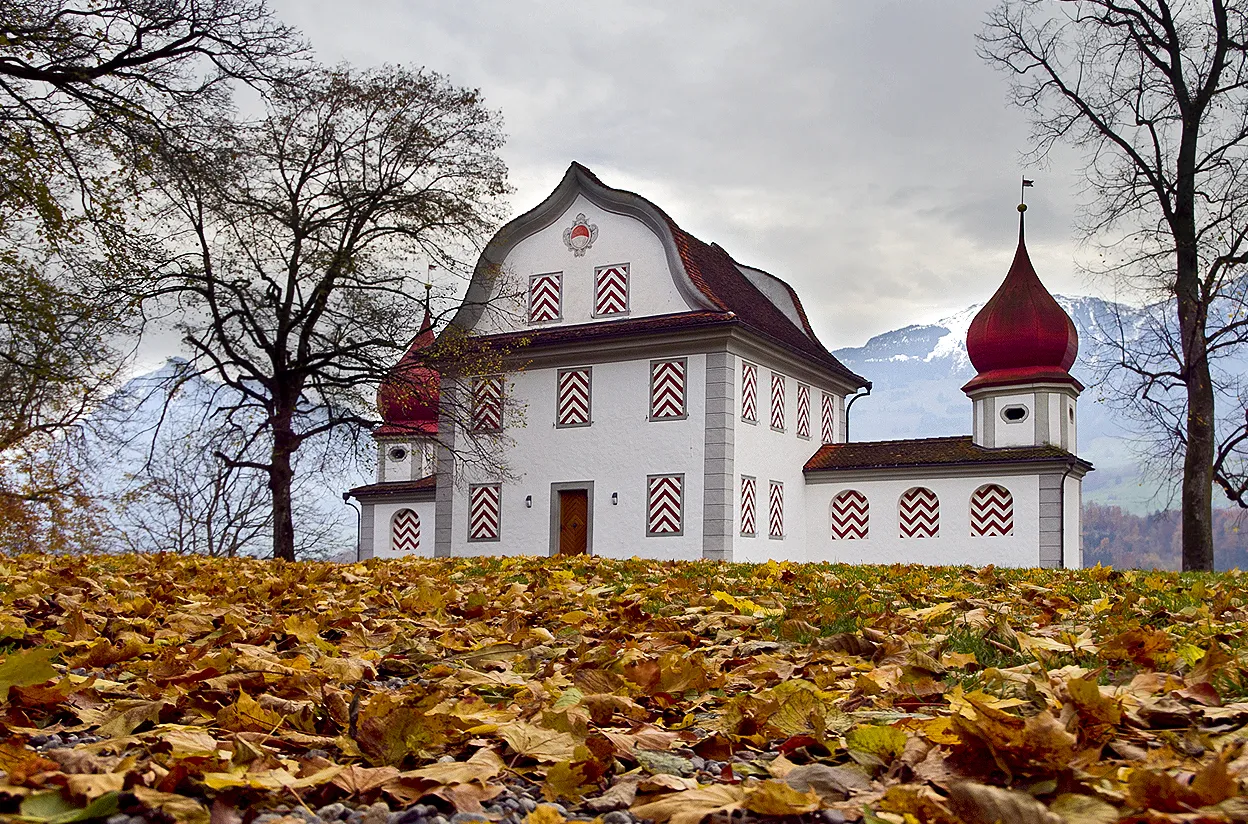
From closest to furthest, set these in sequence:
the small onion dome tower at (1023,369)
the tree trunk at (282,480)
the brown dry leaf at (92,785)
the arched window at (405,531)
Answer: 1. the brown dry leaf at (92,785)
2. the tree trunk at (282,480)
3. the small onion dome tower at (1023,369)
4. the arched window at (405,531)

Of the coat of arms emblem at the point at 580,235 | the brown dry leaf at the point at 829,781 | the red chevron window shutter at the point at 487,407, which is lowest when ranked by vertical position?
the brown dry leaf at the point at 829,781

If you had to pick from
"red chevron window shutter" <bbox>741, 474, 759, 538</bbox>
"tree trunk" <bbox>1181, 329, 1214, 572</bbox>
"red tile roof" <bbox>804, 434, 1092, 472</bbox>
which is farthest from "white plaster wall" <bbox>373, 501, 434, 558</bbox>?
"tree trunk" <bbox>1181, 329, 1214, 572</bbox>

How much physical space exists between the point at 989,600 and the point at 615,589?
2.29 meters

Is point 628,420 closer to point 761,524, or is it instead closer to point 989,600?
point 761,524

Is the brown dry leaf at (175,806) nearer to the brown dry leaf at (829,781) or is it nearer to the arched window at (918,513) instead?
the brown dry leaf at (829,781)

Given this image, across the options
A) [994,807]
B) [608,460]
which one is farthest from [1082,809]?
[608,460]

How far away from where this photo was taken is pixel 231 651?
4.07 meters

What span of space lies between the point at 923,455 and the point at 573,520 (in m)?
8.53

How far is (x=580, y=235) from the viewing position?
27.0 metres

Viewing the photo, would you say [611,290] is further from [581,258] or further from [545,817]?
[545,817]

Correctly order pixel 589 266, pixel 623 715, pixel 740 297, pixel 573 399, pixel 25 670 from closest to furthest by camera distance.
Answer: pixel 25 670 < pixel 623 715 < pixel 573 399 < pixel 589 266 < pixel 740 297

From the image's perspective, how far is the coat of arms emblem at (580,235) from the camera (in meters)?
26.8

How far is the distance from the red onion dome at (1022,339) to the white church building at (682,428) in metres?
0.05

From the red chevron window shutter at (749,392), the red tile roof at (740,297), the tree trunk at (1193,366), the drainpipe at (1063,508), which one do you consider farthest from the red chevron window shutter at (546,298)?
the tree trunk at (1193,366)
